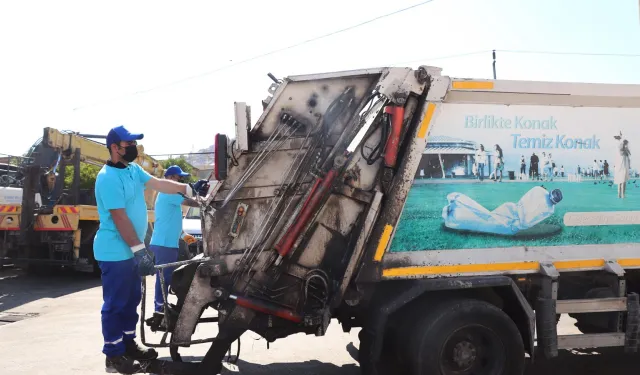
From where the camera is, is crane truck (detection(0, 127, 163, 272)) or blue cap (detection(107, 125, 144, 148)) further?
crane truck (detection(0, 127, 163, 272))

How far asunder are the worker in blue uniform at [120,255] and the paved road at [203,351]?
101cm

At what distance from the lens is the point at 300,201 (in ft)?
13.2

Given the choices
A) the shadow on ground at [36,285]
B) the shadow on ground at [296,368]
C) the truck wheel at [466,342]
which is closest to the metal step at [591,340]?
the truck wheel at [466,342]

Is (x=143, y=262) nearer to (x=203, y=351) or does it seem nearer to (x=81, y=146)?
(x=203, y=351)

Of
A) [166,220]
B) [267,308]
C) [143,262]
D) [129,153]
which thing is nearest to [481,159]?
[267,308]

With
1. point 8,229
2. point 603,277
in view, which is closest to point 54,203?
point 8,229

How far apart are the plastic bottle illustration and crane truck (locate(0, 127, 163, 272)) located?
8796 mm

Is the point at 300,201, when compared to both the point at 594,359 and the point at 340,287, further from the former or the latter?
the point at 594,359

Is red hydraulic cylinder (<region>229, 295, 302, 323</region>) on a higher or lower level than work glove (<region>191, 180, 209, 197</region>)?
lower

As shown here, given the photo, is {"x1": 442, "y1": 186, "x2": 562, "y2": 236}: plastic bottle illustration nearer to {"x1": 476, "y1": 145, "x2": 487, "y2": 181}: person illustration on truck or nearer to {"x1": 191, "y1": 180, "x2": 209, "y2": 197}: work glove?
{"x1": 476, "y1": 145, "x2": 487, "y2": 181}: person illustration on truck

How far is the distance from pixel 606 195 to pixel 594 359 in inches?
79.5

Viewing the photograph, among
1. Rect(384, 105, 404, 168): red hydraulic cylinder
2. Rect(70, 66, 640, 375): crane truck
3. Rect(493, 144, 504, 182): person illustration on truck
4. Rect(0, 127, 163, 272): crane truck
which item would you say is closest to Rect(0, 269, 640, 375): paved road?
Rect(70, 66, 640, 375): crane truck

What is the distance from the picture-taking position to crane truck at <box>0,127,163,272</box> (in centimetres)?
1076

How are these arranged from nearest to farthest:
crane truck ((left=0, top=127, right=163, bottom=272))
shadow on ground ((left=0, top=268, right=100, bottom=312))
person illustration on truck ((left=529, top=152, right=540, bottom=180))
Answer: person illustration on truck ((left=529, top=152, right=540, bottom=180))
shadow on ground ((left=0, top=268, right=100, bottom=312))
crane truck ((left=0, top=127, right=163, bottom=272))
